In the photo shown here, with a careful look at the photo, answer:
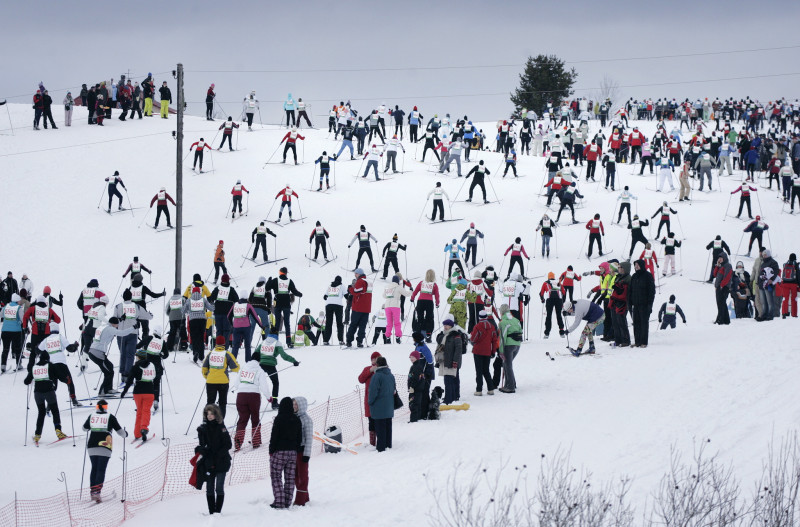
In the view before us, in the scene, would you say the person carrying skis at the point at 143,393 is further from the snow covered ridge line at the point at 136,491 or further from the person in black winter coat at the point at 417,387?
the person in black winter coat at the point at 417,387

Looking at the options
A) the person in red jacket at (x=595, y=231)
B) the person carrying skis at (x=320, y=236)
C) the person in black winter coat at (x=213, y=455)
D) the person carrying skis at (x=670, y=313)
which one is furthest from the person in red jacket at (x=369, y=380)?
the person in red jacket at (x=595, y=231)

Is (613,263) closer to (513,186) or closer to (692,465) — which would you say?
(692,465)

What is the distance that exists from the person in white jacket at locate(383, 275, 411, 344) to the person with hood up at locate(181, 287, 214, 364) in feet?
12.9

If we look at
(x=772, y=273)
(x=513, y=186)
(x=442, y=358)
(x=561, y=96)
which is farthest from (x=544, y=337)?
(x=561, y=96)

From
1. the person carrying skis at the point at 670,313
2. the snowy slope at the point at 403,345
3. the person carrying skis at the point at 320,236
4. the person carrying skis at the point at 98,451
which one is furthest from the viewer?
the person carrying skis at the point at 320,236

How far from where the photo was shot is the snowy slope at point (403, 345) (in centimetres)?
1198

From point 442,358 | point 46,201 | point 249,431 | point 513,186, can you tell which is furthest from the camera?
point 513,186

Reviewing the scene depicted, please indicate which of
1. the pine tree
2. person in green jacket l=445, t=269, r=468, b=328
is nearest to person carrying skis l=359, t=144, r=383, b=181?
person in green jacket l=445, t=269, r=468, b=328

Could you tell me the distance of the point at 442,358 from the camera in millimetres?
15383

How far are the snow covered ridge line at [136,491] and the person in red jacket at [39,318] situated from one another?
21.0 ft

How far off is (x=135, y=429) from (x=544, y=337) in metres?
11.0

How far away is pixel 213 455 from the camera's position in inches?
408

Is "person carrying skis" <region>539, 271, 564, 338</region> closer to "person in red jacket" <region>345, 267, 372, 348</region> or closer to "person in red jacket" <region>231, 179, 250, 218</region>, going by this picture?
"person in red jacket" <region>345, 267, 372, 348</region>

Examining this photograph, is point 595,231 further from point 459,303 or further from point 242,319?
point 242,319
